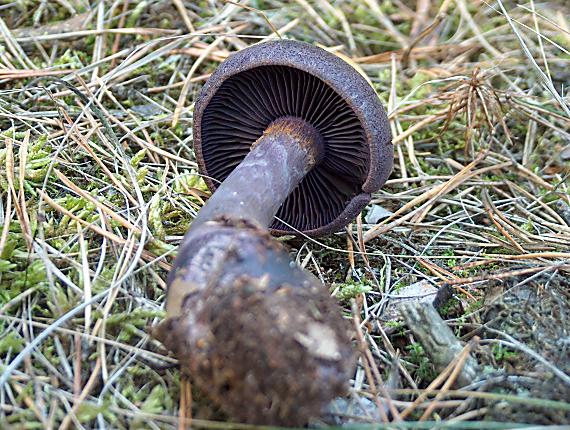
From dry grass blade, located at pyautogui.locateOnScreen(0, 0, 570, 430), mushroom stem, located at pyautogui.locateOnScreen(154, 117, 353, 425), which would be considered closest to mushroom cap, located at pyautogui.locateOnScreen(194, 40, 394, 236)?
dry grass blade, located at pyautogui.locateOnScreen(0, 0, 570, 430)

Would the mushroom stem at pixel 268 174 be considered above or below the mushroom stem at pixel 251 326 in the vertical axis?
above

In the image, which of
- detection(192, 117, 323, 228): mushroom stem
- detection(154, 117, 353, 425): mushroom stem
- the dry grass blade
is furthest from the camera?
detection(192, 117, 323, 228): mushroom stem

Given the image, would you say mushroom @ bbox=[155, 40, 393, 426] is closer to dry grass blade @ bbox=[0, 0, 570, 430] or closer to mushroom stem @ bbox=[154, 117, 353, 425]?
mushroom stem @ bbox=[154, 117, 353, 425]

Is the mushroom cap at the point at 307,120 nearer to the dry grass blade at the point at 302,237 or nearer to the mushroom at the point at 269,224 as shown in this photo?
the mushroom at the point at 269,224

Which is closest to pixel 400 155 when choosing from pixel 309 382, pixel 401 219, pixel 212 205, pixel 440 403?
pixel 401 219

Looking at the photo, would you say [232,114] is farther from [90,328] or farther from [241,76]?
[90,328]

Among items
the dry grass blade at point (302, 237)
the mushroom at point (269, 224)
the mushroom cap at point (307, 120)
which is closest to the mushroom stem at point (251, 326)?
the mushroom at point (269, 224)

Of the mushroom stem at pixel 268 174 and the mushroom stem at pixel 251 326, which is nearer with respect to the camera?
the mushroom stem at pixel 251 326

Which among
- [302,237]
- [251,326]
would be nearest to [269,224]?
[302,237]
